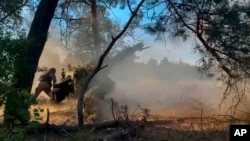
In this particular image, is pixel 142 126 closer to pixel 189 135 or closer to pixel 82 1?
pixel 189 135

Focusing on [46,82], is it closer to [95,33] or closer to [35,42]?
[95,33]

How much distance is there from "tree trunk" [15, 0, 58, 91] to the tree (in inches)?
112

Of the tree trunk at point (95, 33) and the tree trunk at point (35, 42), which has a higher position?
the tree trunk at point (95, 33)


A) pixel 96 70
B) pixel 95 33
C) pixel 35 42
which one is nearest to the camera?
pixel 96 70

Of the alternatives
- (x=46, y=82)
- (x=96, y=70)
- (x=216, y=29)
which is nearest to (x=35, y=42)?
(x=96, y=70)

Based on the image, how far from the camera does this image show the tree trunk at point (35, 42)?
1184cm

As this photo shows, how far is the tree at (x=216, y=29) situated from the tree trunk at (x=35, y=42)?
285cm

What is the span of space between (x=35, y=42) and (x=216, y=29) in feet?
15.5

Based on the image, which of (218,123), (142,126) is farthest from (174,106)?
(142,126)

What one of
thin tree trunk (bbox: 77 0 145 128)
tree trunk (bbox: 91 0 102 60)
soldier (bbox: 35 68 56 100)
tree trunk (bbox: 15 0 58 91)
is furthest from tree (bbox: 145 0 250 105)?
soldier (bbox: 35 68 56 100)

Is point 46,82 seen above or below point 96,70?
above

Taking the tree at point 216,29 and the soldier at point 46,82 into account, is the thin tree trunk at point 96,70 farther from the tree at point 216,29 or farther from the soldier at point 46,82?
the soldier at point 46,82

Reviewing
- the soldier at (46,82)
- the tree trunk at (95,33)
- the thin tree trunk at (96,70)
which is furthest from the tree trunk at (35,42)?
the soldier at (46,82)

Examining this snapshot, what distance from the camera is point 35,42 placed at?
40.3ft
